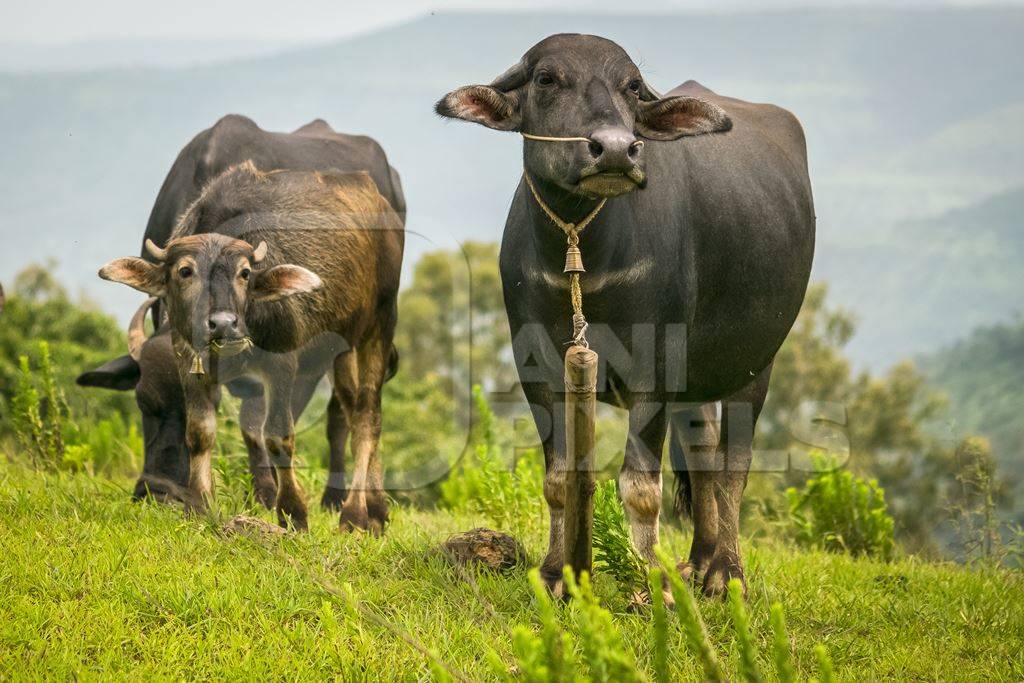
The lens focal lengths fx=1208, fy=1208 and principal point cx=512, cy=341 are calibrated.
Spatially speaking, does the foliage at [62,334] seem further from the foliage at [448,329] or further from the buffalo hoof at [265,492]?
the foliage at [448,329]

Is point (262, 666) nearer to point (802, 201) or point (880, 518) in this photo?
point (802, 201)

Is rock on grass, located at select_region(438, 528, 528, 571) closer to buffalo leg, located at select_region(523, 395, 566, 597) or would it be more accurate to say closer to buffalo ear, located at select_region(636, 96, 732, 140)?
buffalo leg, located at select_region(523, 395, 566, 597)

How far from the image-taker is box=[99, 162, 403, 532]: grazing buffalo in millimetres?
6512

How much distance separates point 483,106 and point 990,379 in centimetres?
8235

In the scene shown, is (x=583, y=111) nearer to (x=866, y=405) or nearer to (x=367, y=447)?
(x=367, y=447)

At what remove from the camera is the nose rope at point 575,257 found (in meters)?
4.82

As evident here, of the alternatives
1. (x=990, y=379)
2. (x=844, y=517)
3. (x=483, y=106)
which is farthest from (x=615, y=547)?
(x=990, y=379)

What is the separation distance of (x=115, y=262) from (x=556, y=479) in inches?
108

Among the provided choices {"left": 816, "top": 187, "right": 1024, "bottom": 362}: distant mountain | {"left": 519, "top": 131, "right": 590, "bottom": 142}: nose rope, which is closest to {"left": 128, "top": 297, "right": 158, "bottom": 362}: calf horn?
{"left": 519, "top": 131, "right": 590, "bottom": 142}: nose rope

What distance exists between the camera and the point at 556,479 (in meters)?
5.50

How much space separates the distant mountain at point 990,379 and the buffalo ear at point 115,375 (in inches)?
2394

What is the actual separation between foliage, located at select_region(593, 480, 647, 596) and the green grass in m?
0.09

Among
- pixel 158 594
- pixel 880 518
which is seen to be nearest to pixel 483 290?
pixel 880 518

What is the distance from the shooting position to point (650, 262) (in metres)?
5.28
